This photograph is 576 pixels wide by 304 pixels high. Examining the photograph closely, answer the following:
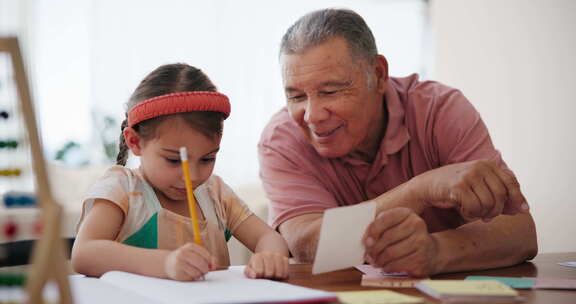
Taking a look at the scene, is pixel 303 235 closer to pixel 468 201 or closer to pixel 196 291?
pixel 468 201

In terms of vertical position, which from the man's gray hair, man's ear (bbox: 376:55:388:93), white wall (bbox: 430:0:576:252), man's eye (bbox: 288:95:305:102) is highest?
the man's gray hair

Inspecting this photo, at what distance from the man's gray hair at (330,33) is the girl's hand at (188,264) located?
2.46ft

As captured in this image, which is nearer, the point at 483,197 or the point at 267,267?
the point at 267,267

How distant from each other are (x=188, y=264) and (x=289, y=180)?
0.75m

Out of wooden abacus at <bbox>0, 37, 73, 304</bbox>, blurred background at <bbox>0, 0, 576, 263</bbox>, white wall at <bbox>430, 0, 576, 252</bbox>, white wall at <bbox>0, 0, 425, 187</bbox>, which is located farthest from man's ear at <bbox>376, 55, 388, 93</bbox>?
white wall at <bbox>0, 0, 425, 187</bbox>

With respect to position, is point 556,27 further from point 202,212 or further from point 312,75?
point 202,212

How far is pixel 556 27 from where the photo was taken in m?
3.67

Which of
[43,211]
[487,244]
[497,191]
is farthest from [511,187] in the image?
[43,211]

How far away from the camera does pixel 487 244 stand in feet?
4.39

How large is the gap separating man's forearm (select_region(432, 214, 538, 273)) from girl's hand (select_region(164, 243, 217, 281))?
0.48 metres

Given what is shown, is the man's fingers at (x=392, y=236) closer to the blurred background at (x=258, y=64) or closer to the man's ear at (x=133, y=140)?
the man's ear at (x=133, y=140)

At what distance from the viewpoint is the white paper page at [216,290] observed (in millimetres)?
838

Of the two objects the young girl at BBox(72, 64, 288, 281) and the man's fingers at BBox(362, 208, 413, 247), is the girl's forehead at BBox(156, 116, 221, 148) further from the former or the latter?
the man's fingers at BBox(362, 208, 413, 247)

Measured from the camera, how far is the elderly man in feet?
4.25
